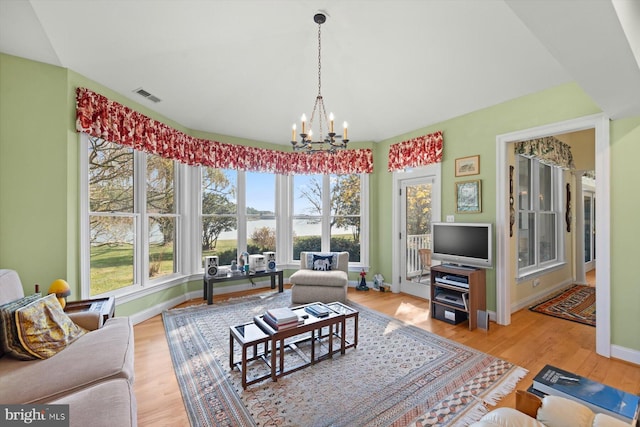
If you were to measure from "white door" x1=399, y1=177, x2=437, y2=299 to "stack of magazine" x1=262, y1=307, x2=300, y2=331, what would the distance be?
2729mm

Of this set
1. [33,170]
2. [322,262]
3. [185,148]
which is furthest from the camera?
[322,262]

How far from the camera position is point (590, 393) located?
1.34 m

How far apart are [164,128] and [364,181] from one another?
10.8 feet

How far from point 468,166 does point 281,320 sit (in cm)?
309

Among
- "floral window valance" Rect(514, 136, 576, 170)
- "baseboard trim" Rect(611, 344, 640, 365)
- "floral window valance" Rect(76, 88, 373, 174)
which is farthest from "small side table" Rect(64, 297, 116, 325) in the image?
"floral window valance" Rect(514, 136, 576, 170)

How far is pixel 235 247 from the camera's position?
464cm

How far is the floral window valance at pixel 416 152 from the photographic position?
3844 millimetres

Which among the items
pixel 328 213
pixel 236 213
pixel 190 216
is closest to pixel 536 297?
pixel 328 213

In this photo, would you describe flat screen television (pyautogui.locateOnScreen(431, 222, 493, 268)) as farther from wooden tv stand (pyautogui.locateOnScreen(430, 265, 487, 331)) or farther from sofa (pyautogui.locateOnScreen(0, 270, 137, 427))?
sofa (pyautogui.locateOnScreen(0, 270, 137, 427))

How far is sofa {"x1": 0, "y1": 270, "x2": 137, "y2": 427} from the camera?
45.9 inches

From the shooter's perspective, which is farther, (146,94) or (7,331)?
(146,94)

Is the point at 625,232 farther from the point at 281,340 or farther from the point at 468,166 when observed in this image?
the point at 281,340

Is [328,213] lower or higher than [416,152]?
lower

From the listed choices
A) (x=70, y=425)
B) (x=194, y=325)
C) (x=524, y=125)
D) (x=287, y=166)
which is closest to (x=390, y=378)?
(x=70, y=425)
